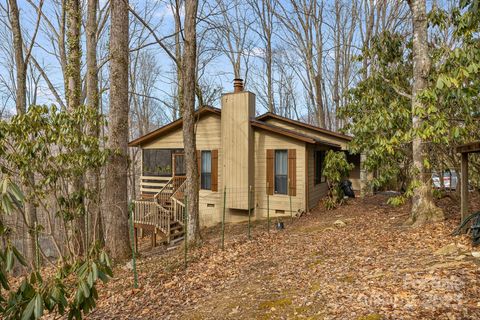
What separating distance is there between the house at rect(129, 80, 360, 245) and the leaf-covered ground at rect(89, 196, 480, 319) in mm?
4118

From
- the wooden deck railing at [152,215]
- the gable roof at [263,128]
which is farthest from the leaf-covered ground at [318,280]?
the gable roof at [263,128]

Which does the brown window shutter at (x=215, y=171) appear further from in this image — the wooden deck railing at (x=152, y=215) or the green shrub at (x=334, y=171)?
the green shrub at (x=334, y=171)

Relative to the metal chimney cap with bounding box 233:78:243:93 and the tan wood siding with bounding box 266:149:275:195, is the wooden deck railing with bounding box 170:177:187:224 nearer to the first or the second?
the tan wood siding with bounding box 266:149:275:195

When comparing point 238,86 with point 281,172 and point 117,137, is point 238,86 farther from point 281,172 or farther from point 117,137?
point 117,137

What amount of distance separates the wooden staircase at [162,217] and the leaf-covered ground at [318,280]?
3.88 metres

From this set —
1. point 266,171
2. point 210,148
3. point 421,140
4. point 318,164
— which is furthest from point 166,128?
point 421,140

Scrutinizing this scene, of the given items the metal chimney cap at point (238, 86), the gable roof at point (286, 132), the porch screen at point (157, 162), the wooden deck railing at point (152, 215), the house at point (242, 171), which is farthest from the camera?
the porch screen at point (157, 162)

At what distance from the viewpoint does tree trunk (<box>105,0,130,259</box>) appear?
7016 mm

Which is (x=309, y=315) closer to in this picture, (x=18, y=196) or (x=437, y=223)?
(x=18, y=196)

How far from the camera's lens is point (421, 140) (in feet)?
22.6

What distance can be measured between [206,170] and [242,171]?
6.38 feet

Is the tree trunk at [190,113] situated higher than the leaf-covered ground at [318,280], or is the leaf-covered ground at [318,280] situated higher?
the tree trunk at [190,113]

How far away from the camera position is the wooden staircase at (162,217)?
11.2 meters

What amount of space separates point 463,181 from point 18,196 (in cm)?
678
